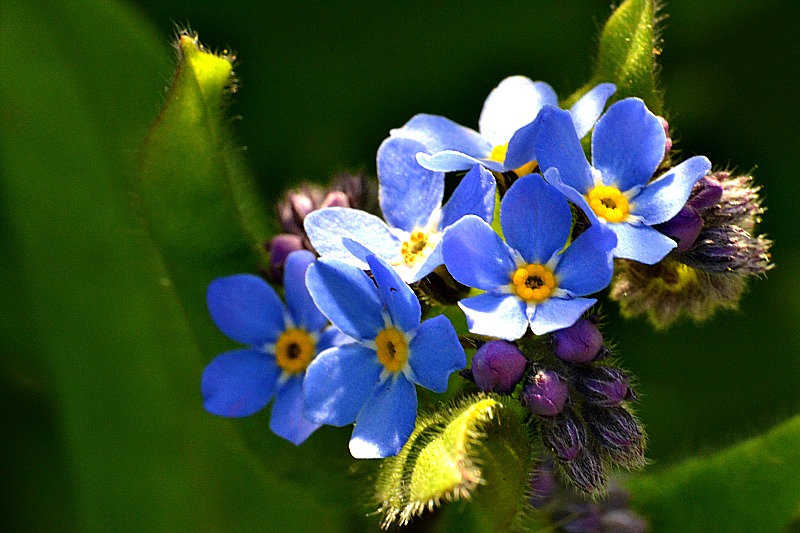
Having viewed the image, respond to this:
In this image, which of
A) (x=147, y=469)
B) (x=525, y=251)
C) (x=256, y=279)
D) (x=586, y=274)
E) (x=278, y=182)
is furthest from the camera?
(x=278, y=182)

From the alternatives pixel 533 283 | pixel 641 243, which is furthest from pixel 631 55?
pixel 533 283

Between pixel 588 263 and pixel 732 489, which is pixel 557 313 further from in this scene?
pixel 732 489

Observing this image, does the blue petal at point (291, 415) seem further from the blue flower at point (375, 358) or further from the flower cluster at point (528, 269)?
the blue flower at point (375, 358)

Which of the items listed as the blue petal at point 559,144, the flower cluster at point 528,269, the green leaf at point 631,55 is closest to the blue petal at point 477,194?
the flower cluster at point 528,269

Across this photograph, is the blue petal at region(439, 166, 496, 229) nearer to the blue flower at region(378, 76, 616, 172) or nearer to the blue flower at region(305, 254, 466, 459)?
the blue flower at region(378, 76, 616, 172)

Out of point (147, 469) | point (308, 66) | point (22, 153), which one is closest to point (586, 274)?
point (147, 469)

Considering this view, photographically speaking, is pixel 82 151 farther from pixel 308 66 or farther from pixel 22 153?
pixel 308 66
